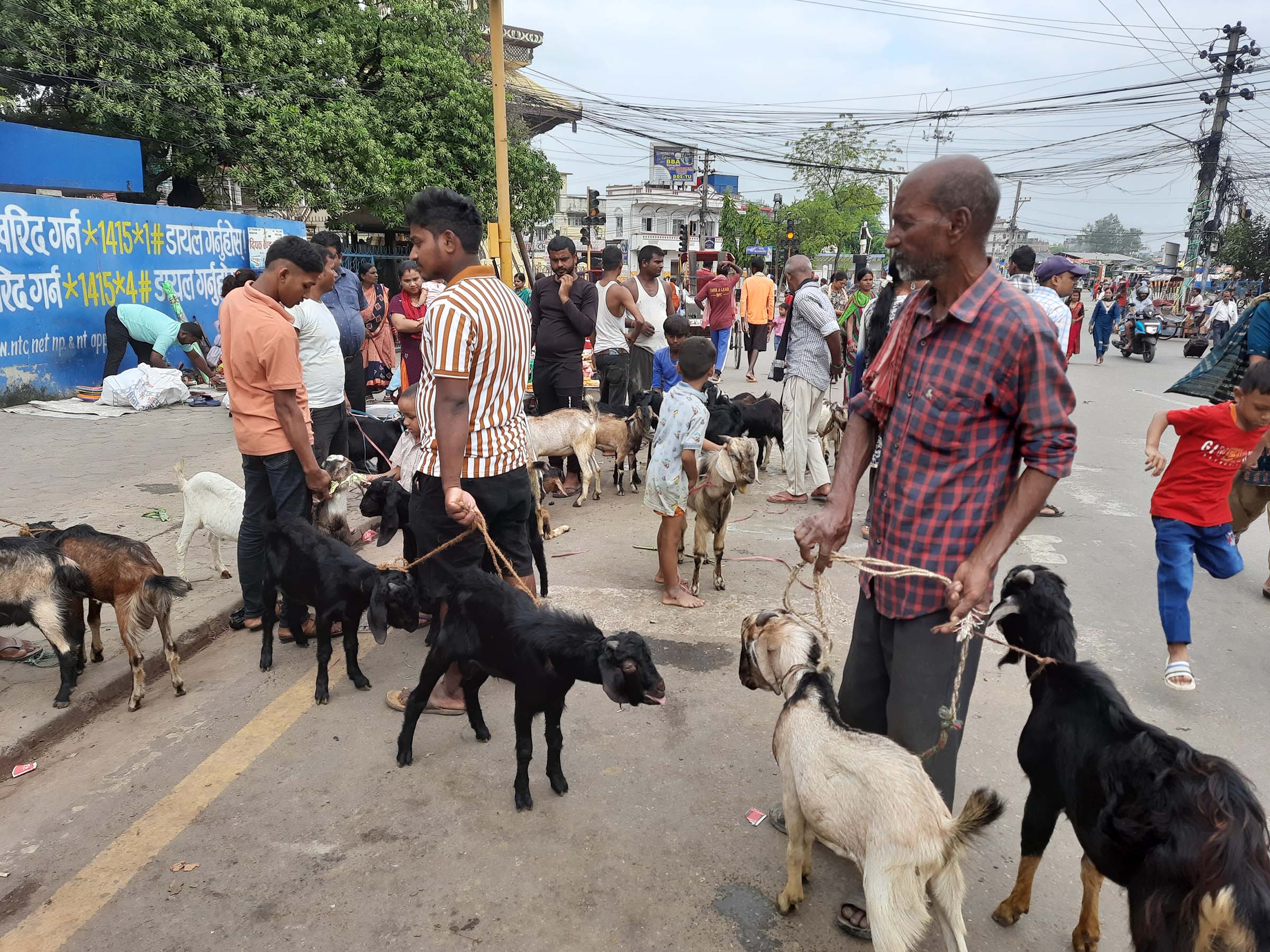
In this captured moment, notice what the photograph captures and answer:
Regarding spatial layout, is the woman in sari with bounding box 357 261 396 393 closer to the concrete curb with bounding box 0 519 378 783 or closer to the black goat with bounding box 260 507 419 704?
the concrete curb with bounding box 0 519 378 783

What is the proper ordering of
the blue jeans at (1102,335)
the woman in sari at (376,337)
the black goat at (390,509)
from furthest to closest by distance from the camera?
the blue jeans at (1102,335) → the woman in sari at (376,337) → the black goat at (390,509)

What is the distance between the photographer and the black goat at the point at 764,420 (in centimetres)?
769

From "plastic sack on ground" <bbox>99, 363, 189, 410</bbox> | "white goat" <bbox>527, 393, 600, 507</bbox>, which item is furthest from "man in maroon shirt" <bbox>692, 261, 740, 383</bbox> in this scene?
"plastic sack on ground" <bbox>99, 363, 189, 410</bbox>

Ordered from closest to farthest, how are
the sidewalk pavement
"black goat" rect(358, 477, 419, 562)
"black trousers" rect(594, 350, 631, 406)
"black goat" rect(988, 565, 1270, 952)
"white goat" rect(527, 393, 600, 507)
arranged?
1. "black goat" rect(988, 565, 1270, 952)
2. the sidewalk pavement
3. "black goat" rect(358, 477, 419, 562)
4. "white goat" rect(527, 393, 600, 507)
5. "black trousers" rect(594, 350, 631, 406)

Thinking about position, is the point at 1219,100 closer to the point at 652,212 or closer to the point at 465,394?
the point at 465,394

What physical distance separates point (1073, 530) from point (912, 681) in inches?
202

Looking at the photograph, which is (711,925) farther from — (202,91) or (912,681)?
(202,91)

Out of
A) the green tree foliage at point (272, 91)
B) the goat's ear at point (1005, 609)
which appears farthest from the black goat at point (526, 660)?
the green tree foliage at point (272, 91)

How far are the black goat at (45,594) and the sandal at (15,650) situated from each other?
585mm

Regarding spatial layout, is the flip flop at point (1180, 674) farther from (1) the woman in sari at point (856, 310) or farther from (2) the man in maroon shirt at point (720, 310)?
(2) the man in maroon shirt at point (720, 310)

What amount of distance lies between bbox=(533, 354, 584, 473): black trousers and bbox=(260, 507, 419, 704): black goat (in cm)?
365

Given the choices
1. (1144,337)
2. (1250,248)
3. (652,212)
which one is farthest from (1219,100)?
(652,212)

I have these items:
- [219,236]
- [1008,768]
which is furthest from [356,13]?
[1008,768]

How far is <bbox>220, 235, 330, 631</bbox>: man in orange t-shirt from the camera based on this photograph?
13.0 ft
